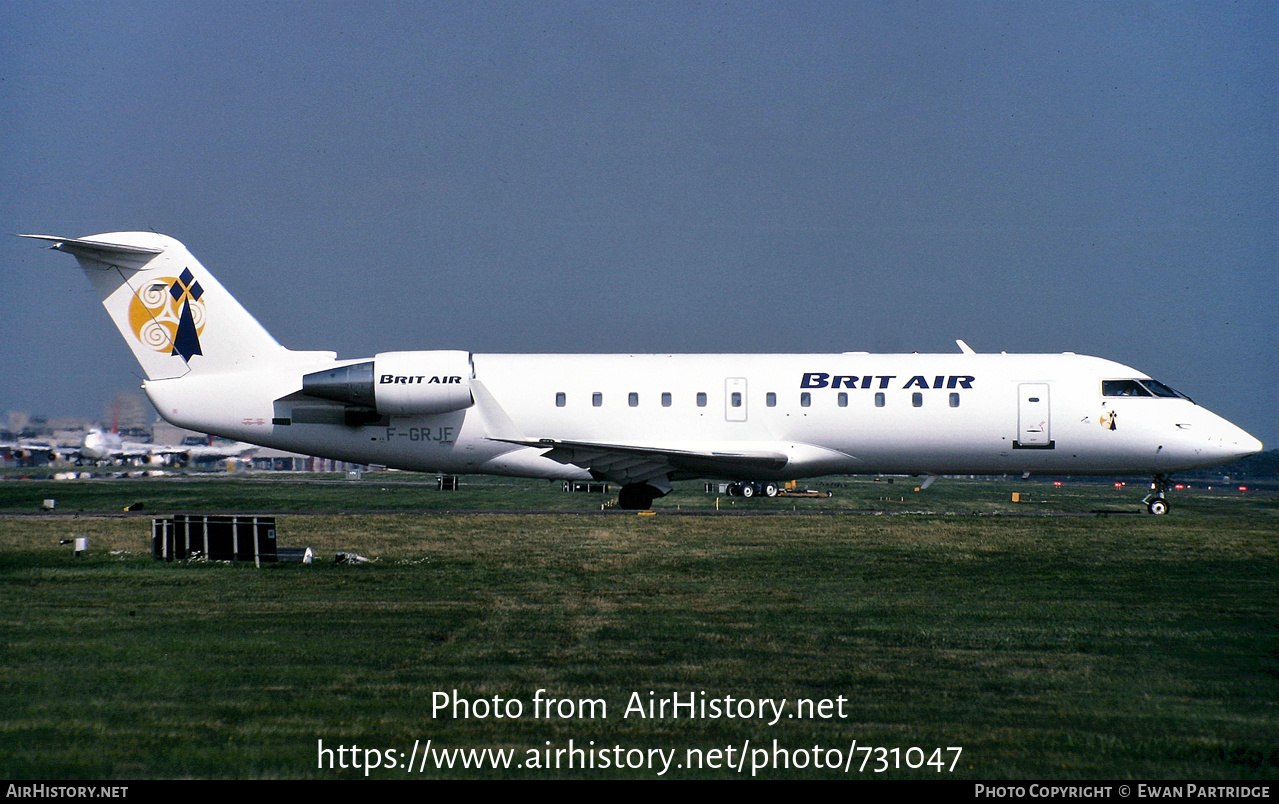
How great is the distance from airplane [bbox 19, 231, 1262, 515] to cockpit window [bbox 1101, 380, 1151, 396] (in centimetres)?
3

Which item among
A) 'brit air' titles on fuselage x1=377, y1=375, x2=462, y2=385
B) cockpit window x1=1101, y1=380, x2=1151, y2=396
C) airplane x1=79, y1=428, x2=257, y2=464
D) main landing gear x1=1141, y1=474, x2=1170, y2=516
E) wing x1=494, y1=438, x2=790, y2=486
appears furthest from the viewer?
airplane x1=79, y1=428, x2=257, y2=464

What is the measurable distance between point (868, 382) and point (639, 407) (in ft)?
17.0

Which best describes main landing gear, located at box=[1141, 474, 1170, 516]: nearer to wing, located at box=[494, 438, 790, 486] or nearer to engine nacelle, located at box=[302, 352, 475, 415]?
wing, located at box=[494, 438, 790, 486]

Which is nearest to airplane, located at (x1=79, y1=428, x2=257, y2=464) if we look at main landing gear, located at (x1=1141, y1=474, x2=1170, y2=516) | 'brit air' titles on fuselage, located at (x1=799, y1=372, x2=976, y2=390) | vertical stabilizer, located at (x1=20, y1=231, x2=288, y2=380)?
vertical stabilizer, located at (x1=20, y1=231, x2=288, y2=380)

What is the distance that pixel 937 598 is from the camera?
Result: 42.1ft

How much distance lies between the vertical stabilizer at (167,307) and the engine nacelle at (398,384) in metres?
2.14

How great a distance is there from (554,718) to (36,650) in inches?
199

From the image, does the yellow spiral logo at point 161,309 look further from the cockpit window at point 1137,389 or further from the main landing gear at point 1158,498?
the main landing gear at point 1158,498

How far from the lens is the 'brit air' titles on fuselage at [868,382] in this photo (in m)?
25.2

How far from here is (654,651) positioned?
31.6 feet

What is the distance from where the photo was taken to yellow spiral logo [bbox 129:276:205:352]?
25.0 meters

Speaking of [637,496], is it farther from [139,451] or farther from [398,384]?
[139,451]
